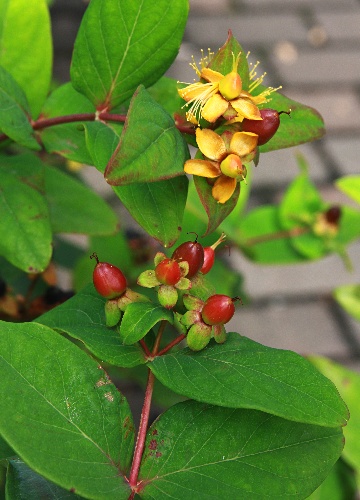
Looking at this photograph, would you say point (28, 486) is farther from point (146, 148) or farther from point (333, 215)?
point (333, 215)

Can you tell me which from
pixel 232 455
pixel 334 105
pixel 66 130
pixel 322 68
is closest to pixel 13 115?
pixel 66 130

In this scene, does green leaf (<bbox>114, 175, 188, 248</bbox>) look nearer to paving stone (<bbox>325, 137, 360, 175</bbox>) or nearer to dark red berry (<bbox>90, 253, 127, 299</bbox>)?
dark red berry (<bbox>90, 253, 127, 299</bbox>)

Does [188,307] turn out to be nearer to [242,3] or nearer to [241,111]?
[241,111]

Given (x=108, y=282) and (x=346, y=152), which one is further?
(x=346, y=152)

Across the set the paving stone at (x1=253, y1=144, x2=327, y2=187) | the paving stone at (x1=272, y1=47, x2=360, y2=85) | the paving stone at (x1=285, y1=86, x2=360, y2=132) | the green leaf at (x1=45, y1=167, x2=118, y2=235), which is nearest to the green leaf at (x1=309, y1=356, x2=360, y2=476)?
the green leaf at (x1=45, y1=167, x2=118, y2=235)

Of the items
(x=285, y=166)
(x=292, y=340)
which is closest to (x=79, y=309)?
(x=292, y=340)

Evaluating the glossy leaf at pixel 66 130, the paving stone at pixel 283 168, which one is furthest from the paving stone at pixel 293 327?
the glossy leaf at pixel 66 130
